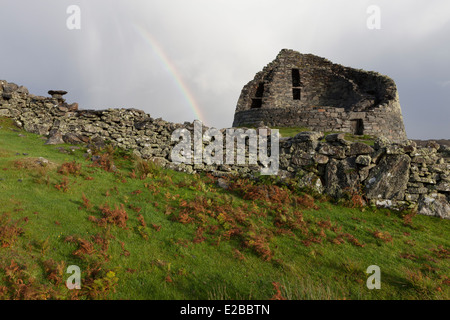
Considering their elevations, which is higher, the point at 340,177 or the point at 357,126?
the point at 357,126

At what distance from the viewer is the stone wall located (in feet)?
38.1

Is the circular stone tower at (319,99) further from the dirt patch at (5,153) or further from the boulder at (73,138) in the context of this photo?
the dirt patch at (5,153)

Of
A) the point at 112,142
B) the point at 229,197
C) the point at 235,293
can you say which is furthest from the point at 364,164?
the point at 112,142

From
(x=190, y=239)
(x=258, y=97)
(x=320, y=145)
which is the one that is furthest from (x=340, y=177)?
(x=258, y=97)

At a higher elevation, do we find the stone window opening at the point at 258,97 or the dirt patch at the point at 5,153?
the stone window opening at the point at 258,97

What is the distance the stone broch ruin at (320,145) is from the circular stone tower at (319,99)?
0.40 feet

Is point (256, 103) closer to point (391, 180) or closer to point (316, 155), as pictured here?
point (316, 155)

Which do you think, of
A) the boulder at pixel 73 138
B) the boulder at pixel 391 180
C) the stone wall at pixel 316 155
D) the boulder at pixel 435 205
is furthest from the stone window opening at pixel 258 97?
the boulder at pixel 435 205

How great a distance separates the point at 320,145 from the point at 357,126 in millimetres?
14172

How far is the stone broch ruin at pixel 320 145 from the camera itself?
460 inches

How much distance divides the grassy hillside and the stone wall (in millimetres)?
925

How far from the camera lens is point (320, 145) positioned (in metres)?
13.2

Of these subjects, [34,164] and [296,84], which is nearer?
[34,164]
